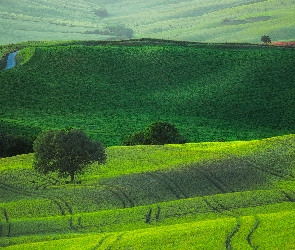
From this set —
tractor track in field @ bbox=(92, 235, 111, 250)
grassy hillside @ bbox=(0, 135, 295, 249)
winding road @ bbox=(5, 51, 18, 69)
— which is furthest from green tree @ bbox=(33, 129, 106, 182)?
winding road @ bbox=(5, 51, 18, 69)

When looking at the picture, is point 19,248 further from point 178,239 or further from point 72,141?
point 72,141

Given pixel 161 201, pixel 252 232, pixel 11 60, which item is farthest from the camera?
pixel 11 60

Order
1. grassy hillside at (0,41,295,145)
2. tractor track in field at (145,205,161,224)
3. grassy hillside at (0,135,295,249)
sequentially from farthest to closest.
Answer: grassy hillside at (0,41,295,145), tractor track in field at (145,205,161,224), grassy hillside at (0,135,295,249)

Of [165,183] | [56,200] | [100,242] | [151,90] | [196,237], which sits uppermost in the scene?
[196,237]

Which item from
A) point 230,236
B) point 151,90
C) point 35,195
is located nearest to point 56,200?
point 35,195

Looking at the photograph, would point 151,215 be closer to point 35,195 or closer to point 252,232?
point 252,232

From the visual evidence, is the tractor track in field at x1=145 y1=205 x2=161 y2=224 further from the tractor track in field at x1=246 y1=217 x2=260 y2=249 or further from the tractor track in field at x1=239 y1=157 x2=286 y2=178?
the tractor track in field at x1=239 y1=157 x2=286 y2=178

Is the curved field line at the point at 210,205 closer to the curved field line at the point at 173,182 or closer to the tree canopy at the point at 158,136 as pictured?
the curved field line at the point at 173,182
